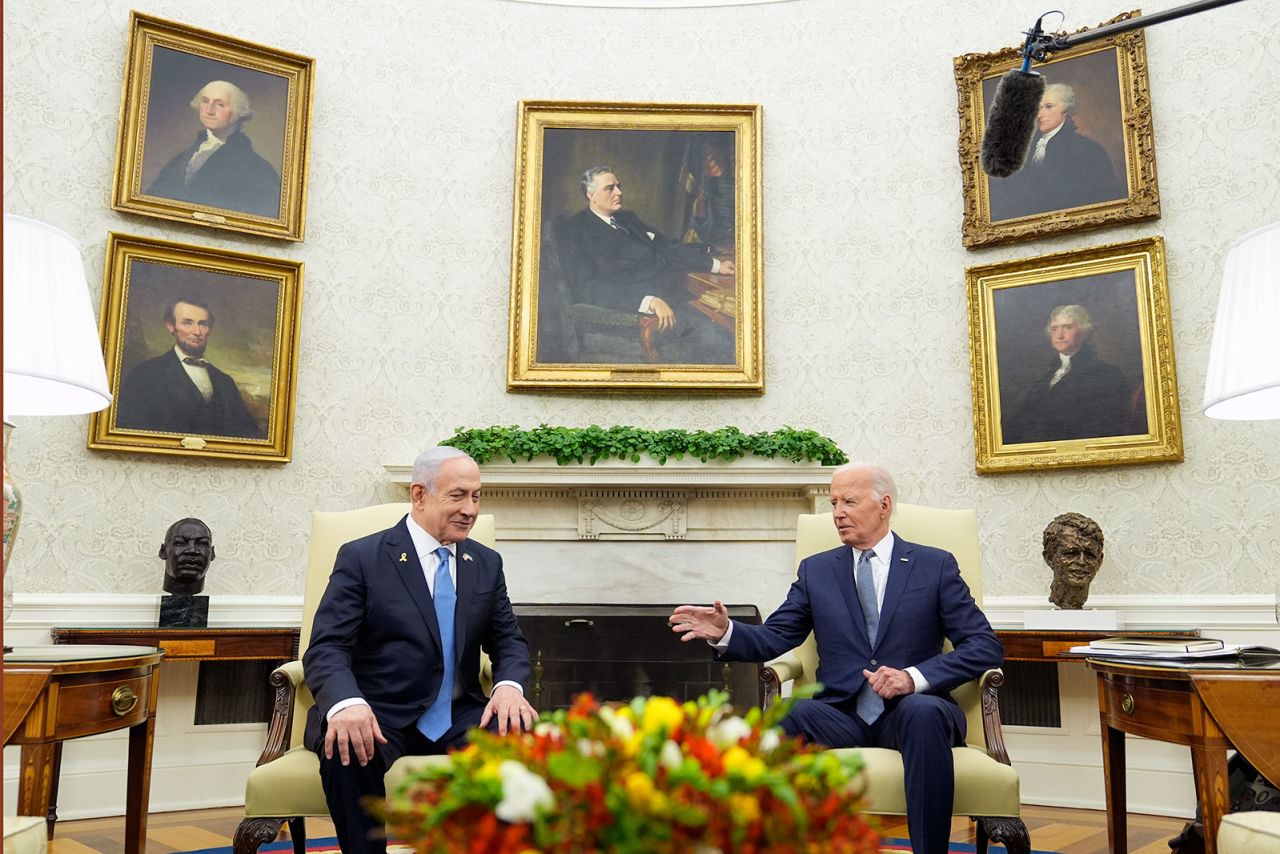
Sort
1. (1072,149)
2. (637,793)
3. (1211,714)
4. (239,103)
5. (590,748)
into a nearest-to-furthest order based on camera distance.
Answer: (637,793) → (590,748) → (1211,714) → (1072,149) → (239,103)

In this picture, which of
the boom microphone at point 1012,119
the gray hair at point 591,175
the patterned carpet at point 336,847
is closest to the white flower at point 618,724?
the boom microphone at point 1012,119

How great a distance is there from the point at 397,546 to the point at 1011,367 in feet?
12.4

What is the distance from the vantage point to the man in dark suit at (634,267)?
5816 millimetres

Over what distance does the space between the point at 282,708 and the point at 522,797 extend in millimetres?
2224

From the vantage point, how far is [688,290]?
5887 millimetres

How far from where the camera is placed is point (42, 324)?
2752 millimetres

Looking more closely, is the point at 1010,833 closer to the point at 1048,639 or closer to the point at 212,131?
the point at 1048,639

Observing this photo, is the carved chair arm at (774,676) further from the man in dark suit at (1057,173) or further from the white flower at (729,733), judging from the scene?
the man in dark suit at (1057,173)

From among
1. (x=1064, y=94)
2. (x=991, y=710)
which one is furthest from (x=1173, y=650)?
(x=1064, y=94)

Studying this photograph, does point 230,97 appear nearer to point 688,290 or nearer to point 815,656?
point 688,290

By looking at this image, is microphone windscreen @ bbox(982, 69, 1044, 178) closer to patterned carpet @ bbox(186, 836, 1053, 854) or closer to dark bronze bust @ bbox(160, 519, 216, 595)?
patterned carpet @ bbox(186, 836, 1053, 854)

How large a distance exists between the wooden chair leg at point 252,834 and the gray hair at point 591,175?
4208 mm

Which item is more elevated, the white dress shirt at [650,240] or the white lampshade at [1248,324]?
the white dress shirt at [650,240]

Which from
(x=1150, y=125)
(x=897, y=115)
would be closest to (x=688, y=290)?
(x=897, y=115)
